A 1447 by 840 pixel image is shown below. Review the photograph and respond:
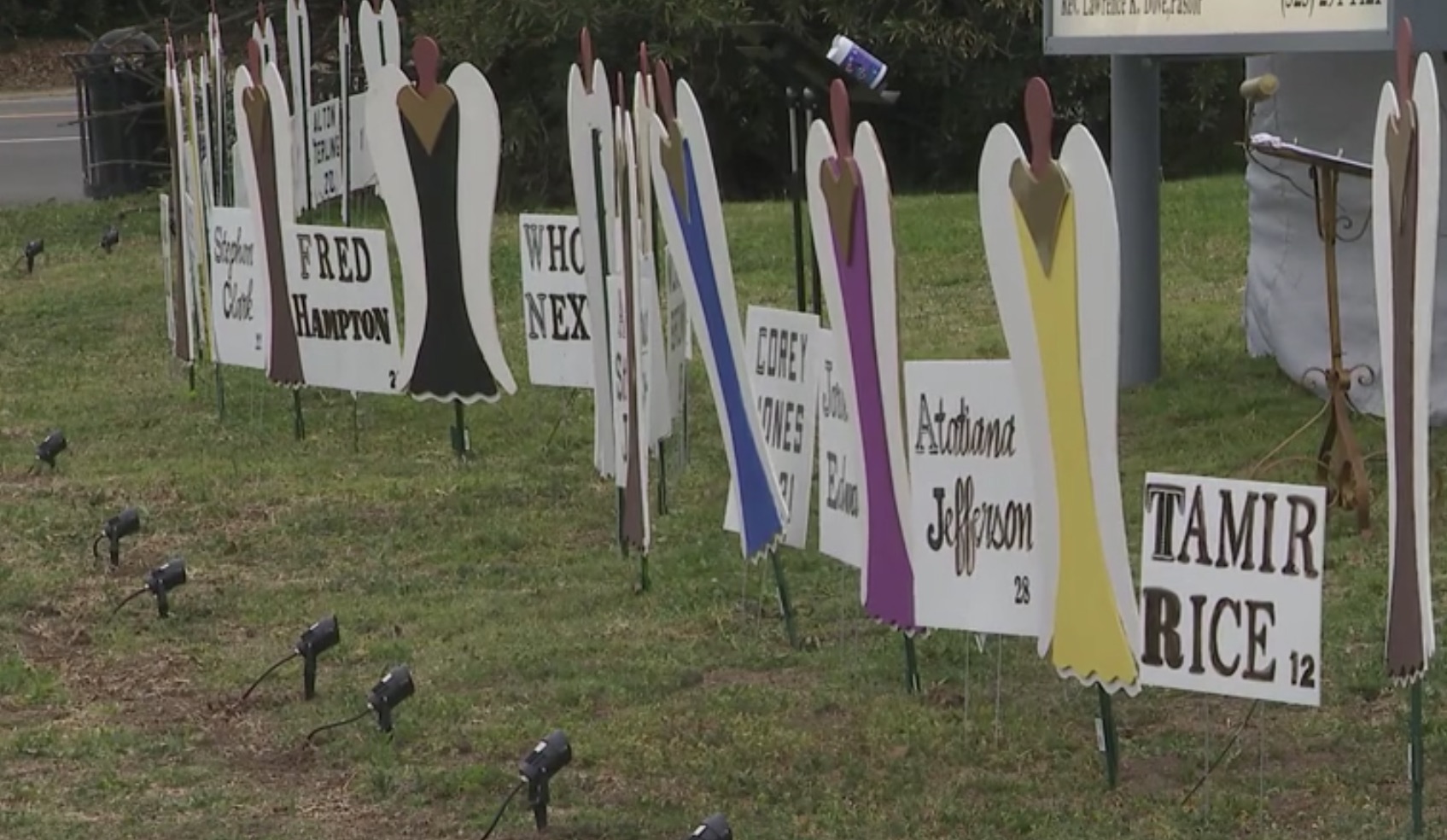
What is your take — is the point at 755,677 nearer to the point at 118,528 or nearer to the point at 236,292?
the point at 118,528

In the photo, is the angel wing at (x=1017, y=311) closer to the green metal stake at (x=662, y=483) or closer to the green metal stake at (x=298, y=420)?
the green metal stake at (x=662, y=483)

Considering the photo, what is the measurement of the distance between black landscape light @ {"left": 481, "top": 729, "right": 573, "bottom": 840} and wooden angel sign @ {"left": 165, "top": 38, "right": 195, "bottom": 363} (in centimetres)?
640

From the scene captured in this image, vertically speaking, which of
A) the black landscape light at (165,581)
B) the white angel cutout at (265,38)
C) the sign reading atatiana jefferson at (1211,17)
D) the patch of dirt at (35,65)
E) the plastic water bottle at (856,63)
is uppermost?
the patch of dirt at (35,65)

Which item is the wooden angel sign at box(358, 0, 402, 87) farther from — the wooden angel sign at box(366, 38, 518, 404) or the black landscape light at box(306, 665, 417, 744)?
the black landscape light at box(306, 665, 417, 744)

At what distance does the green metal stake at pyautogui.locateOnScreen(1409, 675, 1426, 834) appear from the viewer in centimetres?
516

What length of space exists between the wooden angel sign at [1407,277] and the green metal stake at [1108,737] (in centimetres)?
81

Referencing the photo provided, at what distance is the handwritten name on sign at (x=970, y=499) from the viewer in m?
5.84

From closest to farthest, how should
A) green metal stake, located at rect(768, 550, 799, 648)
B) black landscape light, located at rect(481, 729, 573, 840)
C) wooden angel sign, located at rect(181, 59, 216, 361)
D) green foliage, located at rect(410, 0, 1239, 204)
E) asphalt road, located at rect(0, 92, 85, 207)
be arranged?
black landscape light, located at rect(481, 729, 573, 840) < green metal stake, located at rect(768, 550, 799, 648) < wooden angel sign, located at rect(181, 59, 216, 361) < green foliage, located at rect(410, 0, 1239, 204) < asphalt road, located at rect(0, 92, 85, 207)

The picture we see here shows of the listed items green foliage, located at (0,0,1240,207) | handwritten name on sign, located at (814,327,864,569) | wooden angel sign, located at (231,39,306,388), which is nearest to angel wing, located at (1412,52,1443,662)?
handwritten name on sign, located at (814,327,864,569)

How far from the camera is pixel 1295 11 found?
866cm

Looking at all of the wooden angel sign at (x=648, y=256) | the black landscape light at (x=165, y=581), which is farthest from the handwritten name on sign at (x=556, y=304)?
the black landscape light at (x=165, y=581)

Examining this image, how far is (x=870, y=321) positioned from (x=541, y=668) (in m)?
1.52

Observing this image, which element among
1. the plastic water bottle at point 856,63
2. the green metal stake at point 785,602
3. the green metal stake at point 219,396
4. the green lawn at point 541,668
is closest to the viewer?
the green lawn at point 541,668

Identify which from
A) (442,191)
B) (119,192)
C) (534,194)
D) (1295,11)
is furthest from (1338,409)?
(119,192)
